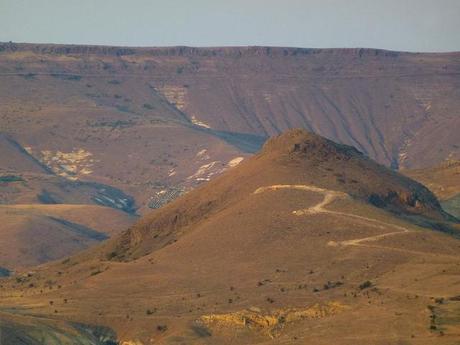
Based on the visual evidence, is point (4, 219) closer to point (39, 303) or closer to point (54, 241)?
point (54, 241)

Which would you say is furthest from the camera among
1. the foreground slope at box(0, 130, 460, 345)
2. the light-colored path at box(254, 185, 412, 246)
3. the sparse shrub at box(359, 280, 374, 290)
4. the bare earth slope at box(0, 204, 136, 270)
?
the bare earth slope at box(0, 204, 136, 270)

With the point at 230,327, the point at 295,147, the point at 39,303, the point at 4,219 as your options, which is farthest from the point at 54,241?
the point at 230,327

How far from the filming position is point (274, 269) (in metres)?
81.7

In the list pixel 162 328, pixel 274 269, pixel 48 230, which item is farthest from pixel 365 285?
pixel 48 230

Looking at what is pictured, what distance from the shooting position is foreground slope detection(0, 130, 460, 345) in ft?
224

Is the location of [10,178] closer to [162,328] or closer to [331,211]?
[331,211]

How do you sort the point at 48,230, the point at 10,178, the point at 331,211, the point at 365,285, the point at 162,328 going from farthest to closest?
the point at 10,178
the point at 48,230
the point at 331,211
the point at 365,285
the point at 162,328

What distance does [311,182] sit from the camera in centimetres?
9806

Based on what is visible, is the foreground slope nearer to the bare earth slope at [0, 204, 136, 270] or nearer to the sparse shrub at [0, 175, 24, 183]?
the bare earth slope at [0, 204, 136, 270]

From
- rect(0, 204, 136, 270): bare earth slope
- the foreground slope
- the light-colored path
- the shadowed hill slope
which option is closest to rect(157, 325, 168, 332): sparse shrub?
the foreground slope

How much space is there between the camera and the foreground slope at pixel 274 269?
68125mm

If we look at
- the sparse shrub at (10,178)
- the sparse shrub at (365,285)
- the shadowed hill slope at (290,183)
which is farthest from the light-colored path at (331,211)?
the sparse shrub at (10,178)

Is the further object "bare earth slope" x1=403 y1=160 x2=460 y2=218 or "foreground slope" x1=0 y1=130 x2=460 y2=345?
"bare earth slope" x1=403 y1=160 x2=460 y2=218

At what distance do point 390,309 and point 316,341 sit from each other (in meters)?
6.40
